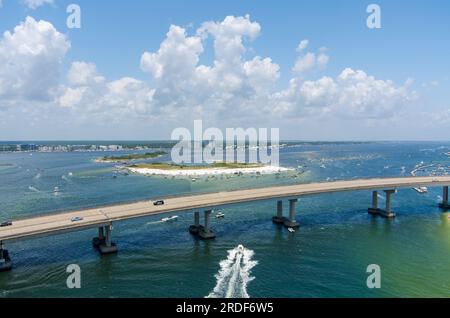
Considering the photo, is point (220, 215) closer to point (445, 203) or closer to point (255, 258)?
point (255, 258)

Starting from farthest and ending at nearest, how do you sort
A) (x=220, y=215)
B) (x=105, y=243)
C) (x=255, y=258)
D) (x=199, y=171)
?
(x=199, y=171) < (x=220, y=215) < (x=105, y=243) < (x=255, y=258)

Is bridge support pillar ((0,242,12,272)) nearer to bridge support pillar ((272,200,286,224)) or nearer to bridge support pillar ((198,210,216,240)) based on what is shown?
bridge support pillar ((198,210,216,240))

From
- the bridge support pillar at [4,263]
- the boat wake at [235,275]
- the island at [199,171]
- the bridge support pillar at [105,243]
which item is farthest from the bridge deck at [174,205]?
the island at [199,171]

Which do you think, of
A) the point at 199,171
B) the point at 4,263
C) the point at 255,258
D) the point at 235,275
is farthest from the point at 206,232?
the point at 199,171

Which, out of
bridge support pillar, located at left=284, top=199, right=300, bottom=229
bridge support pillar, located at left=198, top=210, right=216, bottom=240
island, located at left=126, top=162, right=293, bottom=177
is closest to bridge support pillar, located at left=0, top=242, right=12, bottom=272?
bridge support pillar, located at left=198, top=210, right=216, bottom=240

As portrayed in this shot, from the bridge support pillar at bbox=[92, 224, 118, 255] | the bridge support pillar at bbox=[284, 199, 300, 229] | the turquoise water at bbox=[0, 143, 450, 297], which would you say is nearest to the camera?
the turquoise water at bbox=[0, 143, 450, 297]
